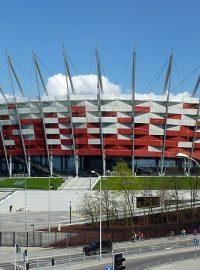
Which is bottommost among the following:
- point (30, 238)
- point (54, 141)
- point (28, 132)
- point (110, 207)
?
point (30, 238)

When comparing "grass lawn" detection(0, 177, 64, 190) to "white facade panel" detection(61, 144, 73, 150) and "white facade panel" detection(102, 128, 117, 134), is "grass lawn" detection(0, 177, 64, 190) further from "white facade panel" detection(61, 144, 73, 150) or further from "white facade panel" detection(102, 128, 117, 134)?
"white facade panel" detection(102, 128, 117, 134)

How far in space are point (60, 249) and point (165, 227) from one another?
16.1m

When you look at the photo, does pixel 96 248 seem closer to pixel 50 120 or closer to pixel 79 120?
pixel 79 120

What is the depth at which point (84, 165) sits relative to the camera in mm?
132375

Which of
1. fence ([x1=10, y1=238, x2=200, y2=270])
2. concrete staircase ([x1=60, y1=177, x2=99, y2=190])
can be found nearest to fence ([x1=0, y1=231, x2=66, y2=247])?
fence ([x1=10, y1=238, x2=200, y2=270])

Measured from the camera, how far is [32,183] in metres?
117

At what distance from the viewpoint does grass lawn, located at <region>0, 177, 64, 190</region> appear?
112812 millimetres

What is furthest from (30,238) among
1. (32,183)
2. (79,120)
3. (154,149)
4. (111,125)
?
(154,149)

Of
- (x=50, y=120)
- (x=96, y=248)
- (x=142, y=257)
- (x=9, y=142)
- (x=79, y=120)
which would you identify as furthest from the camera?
(x=9, y=142)

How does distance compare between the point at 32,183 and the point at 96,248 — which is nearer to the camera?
the point at 96,248

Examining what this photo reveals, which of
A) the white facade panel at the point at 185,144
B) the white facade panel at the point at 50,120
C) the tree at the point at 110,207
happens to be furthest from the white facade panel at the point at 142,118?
the tree at the point at 110,207

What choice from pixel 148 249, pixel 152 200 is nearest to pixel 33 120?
pixel 152 200

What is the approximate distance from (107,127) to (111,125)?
1050 millimetres

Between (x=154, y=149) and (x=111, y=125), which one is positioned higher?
(x=111, y=125)
